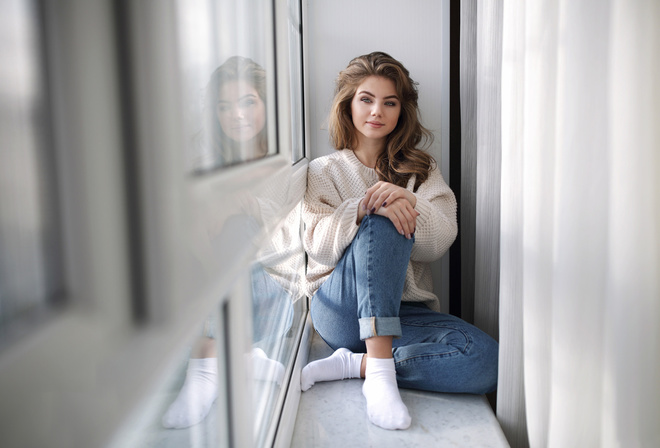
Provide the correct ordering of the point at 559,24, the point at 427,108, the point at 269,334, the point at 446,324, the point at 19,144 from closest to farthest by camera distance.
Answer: the point at 19,144, the point at 559,24, the point at 269,334, the point at 446,324, the point at 427,108

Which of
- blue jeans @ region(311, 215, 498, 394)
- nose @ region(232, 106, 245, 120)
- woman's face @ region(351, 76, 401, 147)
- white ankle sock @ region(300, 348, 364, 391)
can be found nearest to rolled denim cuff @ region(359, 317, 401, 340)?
blue jeans @ region(311, 215, 498, 394)

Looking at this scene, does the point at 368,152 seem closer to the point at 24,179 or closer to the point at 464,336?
the point at 464,336

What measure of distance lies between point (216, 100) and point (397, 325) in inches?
33.7

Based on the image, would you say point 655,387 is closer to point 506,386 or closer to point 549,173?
point 549,173

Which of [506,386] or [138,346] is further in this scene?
[506,386]

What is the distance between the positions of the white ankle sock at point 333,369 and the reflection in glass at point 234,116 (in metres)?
0.70

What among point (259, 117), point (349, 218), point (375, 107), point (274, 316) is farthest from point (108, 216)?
point (375, 107)

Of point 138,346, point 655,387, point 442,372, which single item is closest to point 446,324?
point 442,372

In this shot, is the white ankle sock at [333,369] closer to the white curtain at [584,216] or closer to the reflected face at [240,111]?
the white curtain at [584,216]

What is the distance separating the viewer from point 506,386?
3.58 ft

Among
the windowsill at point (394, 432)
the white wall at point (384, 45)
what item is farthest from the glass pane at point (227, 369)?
the white wall at point (384, 45)

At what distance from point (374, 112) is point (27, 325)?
141 centimetres

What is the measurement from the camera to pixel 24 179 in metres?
0.19

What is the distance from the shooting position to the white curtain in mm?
621
